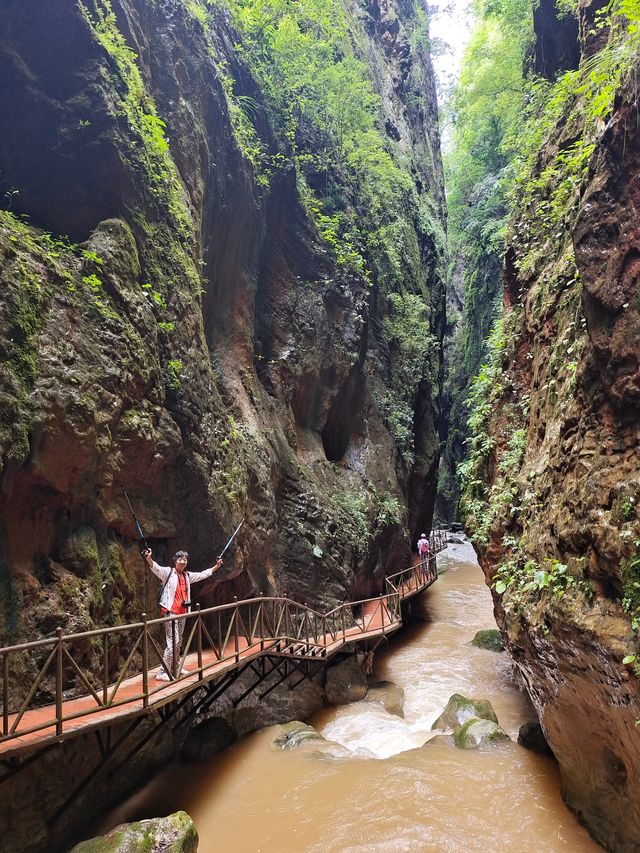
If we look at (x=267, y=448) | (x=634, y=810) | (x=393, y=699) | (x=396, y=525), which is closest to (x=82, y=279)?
(x=267, y=448)

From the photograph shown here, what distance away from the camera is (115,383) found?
7.58 m

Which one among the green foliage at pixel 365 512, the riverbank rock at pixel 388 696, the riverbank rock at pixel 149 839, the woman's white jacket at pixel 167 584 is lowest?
the riverbank rock at pixel 388 696

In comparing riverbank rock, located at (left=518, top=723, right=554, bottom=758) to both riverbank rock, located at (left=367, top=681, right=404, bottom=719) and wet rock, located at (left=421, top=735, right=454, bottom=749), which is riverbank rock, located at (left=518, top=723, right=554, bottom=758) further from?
riverbank rock, located at (left=367, top=681, right=404, bottom=719)

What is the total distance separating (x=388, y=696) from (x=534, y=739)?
398 centimetres

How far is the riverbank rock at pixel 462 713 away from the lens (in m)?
9.71

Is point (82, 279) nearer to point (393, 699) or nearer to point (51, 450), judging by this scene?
point (51, 450)

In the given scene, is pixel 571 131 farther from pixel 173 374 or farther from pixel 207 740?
pixel 207 740

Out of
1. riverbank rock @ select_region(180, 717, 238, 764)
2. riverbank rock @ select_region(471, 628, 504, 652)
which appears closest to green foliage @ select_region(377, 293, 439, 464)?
riverbank rock @ select_region(471, 628, 504, 652)

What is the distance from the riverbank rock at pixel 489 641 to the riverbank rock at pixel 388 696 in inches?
147

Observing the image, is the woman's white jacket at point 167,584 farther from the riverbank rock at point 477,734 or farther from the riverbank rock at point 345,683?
the riverbank rock at point 345,683

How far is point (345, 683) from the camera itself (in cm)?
1195

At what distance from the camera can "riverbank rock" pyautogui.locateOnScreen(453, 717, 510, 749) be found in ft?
28.8

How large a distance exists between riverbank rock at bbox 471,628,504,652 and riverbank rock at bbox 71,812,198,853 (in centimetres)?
1159

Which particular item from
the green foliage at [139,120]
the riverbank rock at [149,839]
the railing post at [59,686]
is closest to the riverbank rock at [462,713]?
the riverbank rock at [149,839]
